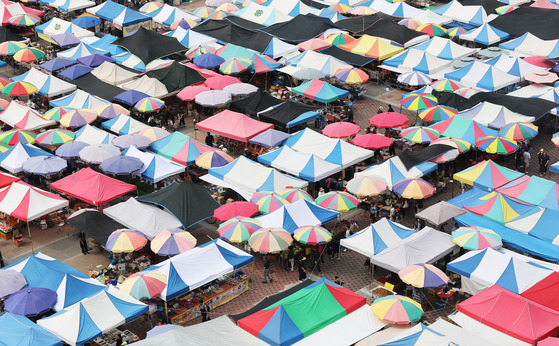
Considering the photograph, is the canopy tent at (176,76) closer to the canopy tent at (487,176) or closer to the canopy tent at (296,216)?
the canopy tent at (296,216)

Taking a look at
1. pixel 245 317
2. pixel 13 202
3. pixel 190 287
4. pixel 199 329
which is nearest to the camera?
pixel 199 329

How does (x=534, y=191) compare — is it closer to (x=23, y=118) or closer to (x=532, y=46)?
(x=532, y=46)

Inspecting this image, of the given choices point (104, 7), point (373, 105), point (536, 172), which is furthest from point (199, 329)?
point (104, 7)

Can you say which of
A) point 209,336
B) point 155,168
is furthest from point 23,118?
point 209,336

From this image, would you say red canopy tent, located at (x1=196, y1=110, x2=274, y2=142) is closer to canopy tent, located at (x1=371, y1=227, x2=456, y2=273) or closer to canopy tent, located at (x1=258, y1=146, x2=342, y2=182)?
canopy tent, located at (x1=258, y1=146, x2=342, y2=182)

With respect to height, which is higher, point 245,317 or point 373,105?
point 245,317

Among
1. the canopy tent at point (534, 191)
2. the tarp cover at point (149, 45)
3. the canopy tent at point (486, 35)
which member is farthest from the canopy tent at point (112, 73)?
the canopy tent at point (534, 191)

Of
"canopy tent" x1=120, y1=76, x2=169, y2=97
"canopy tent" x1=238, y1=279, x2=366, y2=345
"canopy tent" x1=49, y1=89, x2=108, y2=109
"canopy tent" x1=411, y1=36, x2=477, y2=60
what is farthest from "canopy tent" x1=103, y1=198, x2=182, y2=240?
"canopy tent" x1=411, y1=36, x2=477, y2=60

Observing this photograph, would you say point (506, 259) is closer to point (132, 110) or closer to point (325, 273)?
point (325, 273)
